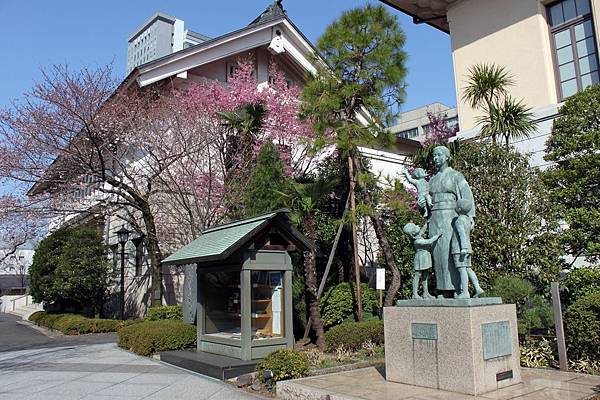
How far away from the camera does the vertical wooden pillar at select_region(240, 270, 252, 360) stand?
9.59 metres

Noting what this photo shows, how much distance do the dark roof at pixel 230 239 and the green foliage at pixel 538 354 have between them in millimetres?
4644

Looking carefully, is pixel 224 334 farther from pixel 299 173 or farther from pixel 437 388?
pixel 299 173

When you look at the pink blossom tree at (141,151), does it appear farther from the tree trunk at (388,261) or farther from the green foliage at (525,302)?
the green foliage at (525,302)

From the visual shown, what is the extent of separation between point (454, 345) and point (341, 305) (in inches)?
249

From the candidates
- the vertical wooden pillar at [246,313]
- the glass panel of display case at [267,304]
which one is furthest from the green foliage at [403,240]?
the vertical wooden pillar at [246,313]

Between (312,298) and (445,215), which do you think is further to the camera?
(312,298)

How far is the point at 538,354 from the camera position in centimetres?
913

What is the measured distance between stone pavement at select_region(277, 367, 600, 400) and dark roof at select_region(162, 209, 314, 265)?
2797 mm

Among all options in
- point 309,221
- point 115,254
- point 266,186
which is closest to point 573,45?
point 309,221

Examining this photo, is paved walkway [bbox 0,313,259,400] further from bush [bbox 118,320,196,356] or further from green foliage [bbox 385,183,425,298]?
green foliage [bbox 385,183,425,298]

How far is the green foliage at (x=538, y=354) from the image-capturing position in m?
8.98

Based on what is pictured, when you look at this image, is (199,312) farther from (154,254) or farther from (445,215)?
(154,254)

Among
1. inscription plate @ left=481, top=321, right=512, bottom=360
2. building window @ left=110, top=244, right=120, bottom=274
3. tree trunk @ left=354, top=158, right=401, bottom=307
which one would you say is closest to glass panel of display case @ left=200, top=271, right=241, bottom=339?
tree trunk @ left=354, top=158, right=401, bottom=307

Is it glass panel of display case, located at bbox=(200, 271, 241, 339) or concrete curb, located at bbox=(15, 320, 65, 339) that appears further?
concrete curb, located at bbox=(15, 320, 65, 339)
